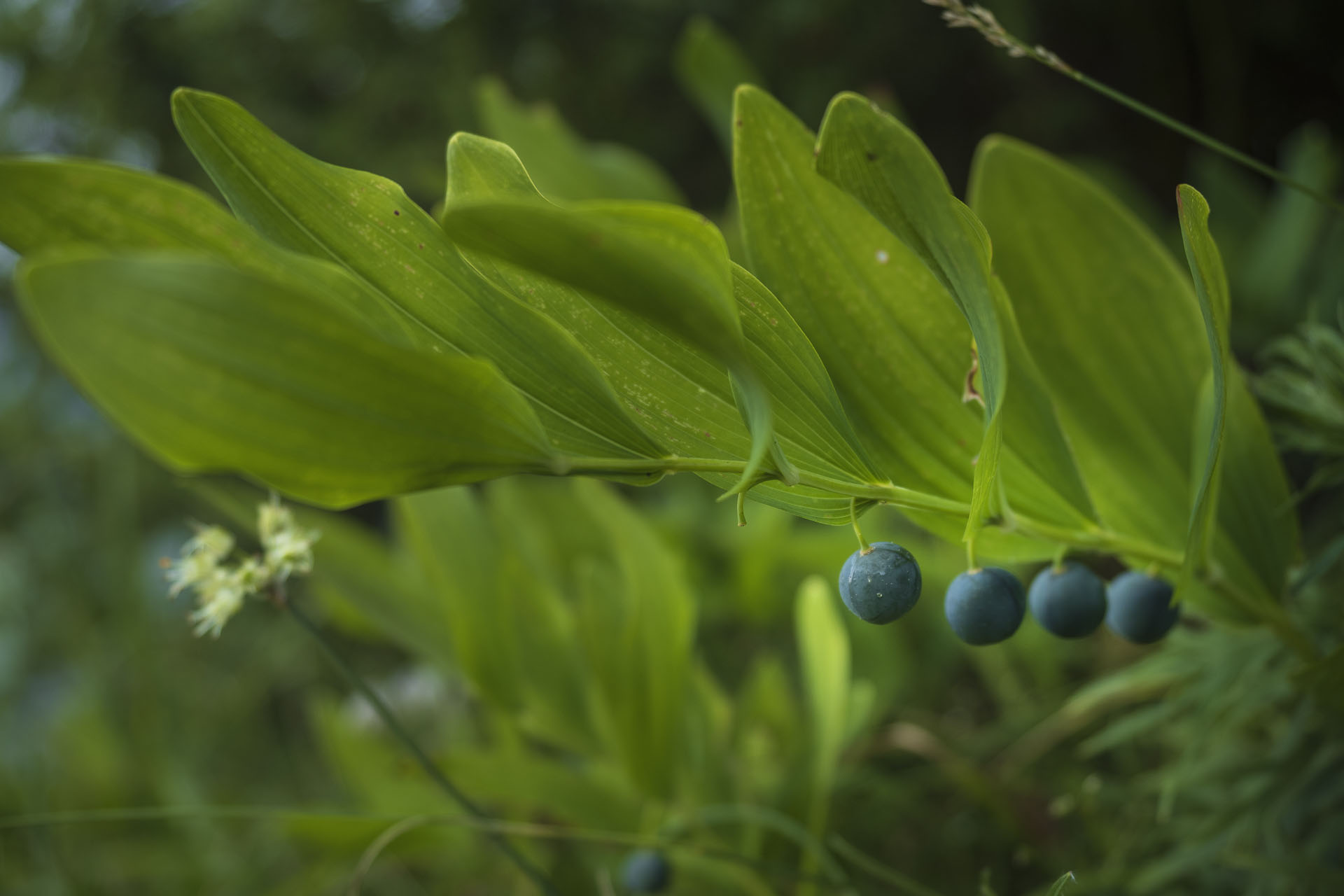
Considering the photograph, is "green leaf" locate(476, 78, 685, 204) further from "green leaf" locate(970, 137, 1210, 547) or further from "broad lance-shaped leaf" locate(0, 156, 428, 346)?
"broad lance-shaped leaf" locate(0, 156, 428, 346)

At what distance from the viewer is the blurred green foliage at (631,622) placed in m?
0.62

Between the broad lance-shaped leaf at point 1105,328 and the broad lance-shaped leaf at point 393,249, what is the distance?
0.30m

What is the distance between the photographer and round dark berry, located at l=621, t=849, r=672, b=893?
0.64 m

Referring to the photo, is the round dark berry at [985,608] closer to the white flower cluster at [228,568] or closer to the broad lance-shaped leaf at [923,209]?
the broad lance-shaped leaf at [923,209]

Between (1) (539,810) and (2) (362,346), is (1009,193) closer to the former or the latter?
(2) (362,346)

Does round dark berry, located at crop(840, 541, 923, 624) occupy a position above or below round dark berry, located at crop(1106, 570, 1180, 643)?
above

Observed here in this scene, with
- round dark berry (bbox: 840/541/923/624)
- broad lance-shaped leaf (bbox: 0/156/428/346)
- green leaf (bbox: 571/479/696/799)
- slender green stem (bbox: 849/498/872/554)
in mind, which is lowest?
green leaf (bbox: 571/479/696/799)

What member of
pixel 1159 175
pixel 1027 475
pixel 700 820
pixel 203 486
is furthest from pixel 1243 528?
pixel 1159 175

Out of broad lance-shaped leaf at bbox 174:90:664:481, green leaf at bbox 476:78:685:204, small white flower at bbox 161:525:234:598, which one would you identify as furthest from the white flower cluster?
green leaf at bbox 476:78:685:204

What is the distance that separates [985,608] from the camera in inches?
14.2

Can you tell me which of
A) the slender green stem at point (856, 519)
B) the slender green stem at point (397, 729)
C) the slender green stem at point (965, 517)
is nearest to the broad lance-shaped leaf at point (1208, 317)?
the slender green stem at point (965, 517)

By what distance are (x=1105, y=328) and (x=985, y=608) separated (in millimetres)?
246

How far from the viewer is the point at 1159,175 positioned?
1.53m

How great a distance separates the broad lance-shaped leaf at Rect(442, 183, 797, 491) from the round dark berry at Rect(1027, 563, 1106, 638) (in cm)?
20
